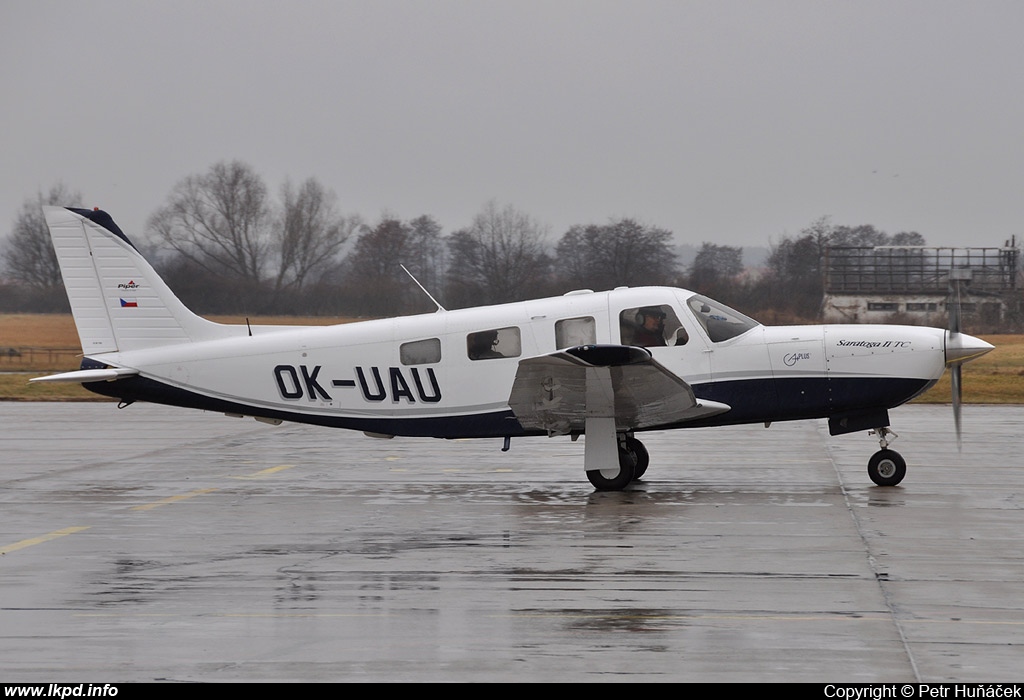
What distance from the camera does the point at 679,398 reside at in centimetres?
1134

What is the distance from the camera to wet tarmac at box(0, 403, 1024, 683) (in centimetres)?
557

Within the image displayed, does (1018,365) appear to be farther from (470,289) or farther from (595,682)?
(595,682)

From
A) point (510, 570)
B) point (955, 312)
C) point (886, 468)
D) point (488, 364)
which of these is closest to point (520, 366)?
point (488, 364)

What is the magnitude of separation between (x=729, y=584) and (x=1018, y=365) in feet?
91.4

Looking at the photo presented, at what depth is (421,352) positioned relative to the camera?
12383 millimetres

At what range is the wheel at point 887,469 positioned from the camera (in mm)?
11883

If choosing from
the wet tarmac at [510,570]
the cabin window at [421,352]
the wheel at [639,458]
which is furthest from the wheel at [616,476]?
the cabin window at [421,352]

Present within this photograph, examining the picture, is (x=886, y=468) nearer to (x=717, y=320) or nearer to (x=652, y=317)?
(x=717, y=320)

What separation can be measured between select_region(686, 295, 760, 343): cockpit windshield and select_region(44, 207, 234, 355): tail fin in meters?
5.76

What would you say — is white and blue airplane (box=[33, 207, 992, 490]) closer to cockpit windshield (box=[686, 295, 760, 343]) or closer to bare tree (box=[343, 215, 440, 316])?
cockpit windshield (box=[686, 295, 760, 343])

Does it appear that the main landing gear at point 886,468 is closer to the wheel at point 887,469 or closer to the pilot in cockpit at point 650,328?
the wheel at point 887,469

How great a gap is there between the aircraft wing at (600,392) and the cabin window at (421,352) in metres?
1.33

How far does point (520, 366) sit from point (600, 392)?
0.93 meters
